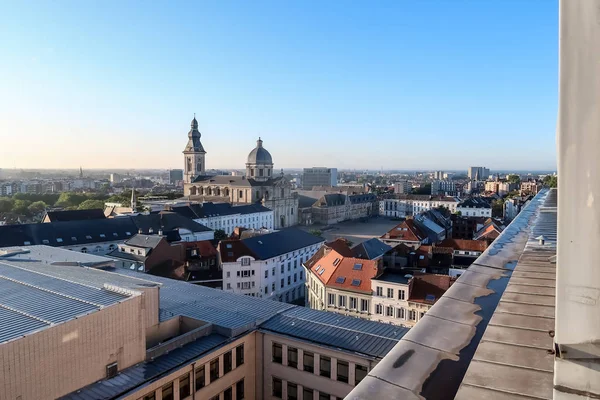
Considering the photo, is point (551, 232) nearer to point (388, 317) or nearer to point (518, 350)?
point (518, 350)

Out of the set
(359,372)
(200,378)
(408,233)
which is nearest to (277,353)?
(200,378)

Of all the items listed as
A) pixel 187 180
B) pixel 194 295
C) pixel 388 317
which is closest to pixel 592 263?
pixel 194 295

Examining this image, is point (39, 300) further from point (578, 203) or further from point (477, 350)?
point (578, 203)

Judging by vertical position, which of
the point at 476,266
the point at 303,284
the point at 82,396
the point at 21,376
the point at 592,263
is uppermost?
the point at 592,263

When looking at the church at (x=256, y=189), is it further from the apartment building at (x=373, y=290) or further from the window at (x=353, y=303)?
the window at (x=353, y=303)

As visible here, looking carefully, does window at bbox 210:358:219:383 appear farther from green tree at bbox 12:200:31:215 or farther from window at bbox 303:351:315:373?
green tree at bbox 12:200:31:215

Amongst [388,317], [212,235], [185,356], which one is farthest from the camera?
[212,235]

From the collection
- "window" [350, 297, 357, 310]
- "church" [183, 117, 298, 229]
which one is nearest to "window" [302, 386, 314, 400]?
"window" [350, 297, 357, 310]

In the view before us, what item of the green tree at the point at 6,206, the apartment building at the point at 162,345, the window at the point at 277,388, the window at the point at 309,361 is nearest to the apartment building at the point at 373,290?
the apartment building at the point at 162,345
